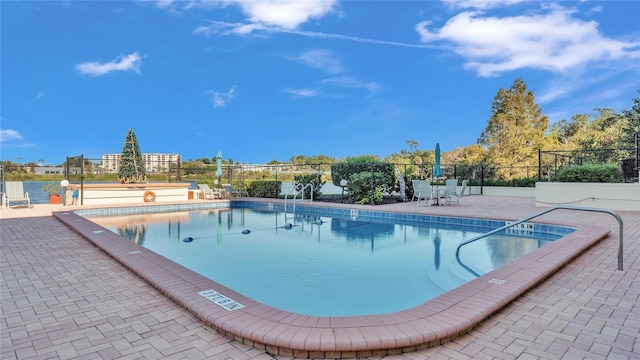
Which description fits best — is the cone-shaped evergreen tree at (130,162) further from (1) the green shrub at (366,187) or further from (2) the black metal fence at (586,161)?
(2) the black metal fence at (586,161)

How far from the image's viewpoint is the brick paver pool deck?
7.52ft

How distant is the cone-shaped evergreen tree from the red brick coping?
36.0ft

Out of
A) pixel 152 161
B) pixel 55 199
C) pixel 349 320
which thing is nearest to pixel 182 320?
pixel 349 320

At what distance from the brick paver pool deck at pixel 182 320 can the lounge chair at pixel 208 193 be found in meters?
10.0

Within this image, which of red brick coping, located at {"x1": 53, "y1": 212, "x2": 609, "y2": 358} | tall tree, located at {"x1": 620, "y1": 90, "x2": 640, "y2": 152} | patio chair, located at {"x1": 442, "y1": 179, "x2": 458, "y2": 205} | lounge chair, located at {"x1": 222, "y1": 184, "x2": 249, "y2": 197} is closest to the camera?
red brick coping, located at {"x1": 53, "y1": 212, "x2": 609, "y2": 358}

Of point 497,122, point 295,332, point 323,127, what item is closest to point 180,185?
point 295,332

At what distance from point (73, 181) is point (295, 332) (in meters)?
13.6

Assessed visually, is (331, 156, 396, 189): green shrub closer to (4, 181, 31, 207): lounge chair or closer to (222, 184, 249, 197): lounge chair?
(222, 184, 249, 197): lounge chair

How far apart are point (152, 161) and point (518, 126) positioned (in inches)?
793

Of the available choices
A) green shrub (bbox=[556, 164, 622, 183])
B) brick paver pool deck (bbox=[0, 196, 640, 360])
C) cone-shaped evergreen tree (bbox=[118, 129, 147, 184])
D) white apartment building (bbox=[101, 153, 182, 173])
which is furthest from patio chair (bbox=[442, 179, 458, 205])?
cone-shaped evergreen tree (bbox=[118, 129, 147, 184])

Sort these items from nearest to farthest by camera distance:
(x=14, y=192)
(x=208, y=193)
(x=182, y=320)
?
(x=182, y=320) < (x=14, y=192) < (x=208, y=193)

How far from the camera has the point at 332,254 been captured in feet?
19.8

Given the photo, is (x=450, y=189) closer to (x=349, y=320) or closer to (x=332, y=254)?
(x=332, y=254)

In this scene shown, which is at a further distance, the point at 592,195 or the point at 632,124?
the point at 632,124
